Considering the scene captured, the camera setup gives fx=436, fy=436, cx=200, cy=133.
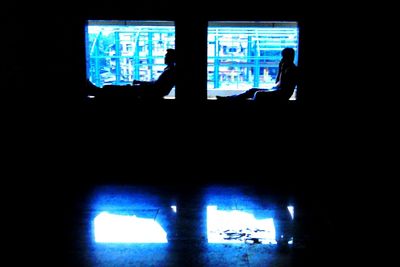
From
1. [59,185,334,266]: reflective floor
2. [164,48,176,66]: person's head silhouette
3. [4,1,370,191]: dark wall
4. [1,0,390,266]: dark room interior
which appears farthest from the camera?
[164,48,176,66]: person's head silhouette

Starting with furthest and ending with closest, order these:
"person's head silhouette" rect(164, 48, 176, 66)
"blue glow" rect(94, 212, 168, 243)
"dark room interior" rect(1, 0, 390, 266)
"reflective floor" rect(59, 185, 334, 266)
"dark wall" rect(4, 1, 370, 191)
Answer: "person's head silhouette" rect(164, 48, 176, 66) → "dark wall" rect(4, 1, 370, 191) → "dark room interior" rect(1, 0, 390, 266) → "blue glow" rect(94, 212, 168, 243) → "reflective floor" rect(59, 185, 334, 266)

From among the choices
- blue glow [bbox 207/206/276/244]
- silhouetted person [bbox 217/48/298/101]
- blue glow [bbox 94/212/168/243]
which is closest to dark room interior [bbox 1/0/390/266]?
silhouetted person [bbox 217/48/298/101]

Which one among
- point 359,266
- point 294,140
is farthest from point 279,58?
point 359,266

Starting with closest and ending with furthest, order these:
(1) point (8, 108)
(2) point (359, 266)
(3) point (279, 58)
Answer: (2) point (359, 266)
(1) point (8, 108)
(3) point (279, 58)

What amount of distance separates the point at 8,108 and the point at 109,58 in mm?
1516

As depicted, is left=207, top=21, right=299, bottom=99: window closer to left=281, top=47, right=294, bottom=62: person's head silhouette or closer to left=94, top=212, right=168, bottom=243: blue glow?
left=281, top=47, right=294, bottom=62: person's head silhouette

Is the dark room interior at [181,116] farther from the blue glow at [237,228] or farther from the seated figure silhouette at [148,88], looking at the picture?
the blue glow at [237,228]

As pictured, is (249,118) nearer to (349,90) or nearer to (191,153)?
(191,153)

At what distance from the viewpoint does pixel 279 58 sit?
20.3ft

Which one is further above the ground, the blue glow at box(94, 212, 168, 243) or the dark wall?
the dark wall

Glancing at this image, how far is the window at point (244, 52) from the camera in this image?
5.96 meters

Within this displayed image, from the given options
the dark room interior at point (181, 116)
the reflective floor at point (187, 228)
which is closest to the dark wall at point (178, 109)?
the dark room interior at point (181, 116)

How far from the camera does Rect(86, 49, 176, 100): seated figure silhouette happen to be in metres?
5.95

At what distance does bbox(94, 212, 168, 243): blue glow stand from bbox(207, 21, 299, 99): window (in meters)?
2.68
